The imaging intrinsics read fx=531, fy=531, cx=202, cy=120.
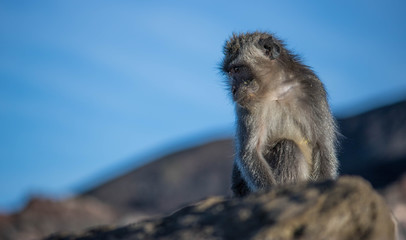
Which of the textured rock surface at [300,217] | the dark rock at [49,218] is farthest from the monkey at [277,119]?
the dark rock at [49,218]

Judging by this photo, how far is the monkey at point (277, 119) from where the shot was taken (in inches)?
310

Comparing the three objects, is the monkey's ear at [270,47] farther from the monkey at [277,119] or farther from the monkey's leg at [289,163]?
the monkey's leg at [289,163]

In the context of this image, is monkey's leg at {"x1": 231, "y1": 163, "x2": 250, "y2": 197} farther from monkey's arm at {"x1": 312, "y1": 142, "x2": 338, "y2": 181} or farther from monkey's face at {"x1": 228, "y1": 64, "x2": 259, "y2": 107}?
monkey's face at {"x1": 228, "y1": 64, "x2": 259, "y2": 107}

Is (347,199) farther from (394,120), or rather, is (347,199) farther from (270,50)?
(394,120)

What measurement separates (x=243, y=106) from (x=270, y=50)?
1.04 metres

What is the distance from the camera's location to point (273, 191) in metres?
4.49

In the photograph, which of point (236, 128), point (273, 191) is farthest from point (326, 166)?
point (273, 191)

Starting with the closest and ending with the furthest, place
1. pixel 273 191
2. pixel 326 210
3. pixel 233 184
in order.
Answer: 1. pixel 326 210
2. pixel 273 191
3. pixel 233 184

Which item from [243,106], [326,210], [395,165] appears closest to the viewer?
[326,210]

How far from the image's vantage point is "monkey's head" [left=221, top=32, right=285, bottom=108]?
26.3ft

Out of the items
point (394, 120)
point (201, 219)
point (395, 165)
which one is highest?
point (201, 219)

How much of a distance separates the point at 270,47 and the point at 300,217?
4.68 metres

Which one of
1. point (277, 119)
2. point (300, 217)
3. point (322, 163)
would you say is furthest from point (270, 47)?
point (300, 217)

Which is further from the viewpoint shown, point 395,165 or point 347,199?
point 395,165
